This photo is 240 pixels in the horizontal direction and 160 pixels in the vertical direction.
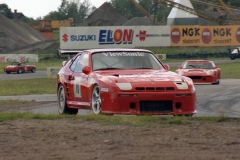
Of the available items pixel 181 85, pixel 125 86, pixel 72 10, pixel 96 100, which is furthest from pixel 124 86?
pixel 72 10

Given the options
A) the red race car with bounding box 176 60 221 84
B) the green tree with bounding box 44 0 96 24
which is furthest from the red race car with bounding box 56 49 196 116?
the green tree with bounding box 44 0 96 24

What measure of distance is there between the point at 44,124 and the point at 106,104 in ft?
5.72

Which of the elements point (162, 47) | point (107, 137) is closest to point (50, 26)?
point (162, 47)

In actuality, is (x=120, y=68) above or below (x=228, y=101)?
above

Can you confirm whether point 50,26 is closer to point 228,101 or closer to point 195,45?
Result: point 195,45

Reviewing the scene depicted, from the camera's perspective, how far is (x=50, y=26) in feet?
428

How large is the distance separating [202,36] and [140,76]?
6170 centimetres

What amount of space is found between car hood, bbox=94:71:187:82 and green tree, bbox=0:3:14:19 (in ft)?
445

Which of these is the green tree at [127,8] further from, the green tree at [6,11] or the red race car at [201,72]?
the red race car at [201,72]

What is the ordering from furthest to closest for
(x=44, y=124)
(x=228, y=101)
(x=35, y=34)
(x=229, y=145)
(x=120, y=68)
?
(x=35, y=34) → (x=228, y=101) → (x=120, y=68) → (x=44, y=124) → (x=229, y=145)

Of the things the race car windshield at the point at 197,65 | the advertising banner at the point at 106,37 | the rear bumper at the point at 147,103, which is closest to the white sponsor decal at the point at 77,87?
the rear bumper at the point at 147,103

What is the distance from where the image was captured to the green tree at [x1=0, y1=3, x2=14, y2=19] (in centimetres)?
14438

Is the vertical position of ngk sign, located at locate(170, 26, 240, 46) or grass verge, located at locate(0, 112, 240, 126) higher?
grass verge, located at locate(0, 112, 240, 126)

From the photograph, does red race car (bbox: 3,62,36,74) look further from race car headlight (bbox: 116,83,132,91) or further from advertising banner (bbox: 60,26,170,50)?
race car headlight (bbox: 116,83,132,91)
